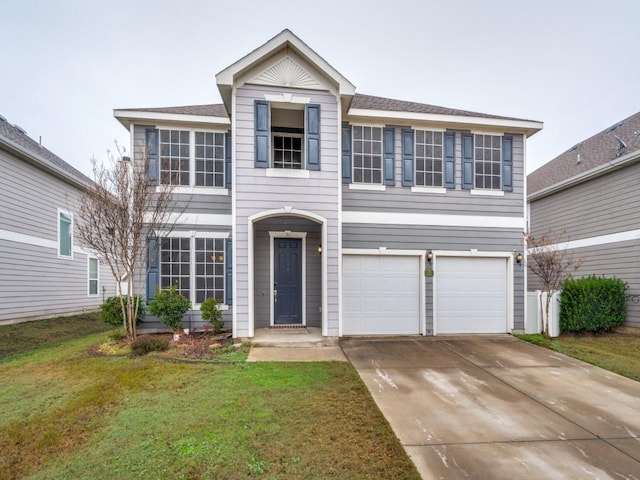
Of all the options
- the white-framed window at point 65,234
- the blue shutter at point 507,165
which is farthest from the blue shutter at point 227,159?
the white-framed window at point 65,234

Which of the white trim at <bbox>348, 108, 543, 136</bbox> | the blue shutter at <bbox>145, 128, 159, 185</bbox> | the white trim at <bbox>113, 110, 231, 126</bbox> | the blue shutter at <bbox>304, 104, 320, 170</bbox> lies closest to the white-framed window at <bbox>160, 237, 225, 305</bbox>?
the blue shutter at <bbox>145, 128, 159, 185</bbox>

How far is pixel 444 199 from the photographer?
855 cm

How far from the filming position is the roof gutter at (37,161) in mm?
8930

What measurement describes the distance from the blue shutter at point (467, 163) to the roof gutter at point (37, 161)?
10119 millimetres

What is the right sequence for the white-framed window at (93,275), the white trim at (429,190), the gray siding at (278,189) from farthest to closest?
the white-framed window at (93,275), the white trim at (429,190), the gray siding at (278,189)

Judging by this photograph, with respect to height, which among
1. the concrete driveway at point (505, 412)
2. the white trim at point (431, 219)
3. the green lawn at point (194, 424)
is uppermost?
the white trim at point (431, 219)

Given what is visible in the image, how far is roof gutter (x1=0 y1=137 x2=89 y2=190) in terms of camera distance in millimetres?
8930

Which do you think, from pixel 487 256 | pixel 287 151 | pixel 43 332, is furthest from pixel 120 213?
pixel 487 256

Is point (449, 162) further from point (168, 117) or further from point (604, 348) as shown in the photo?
point (168, 117)

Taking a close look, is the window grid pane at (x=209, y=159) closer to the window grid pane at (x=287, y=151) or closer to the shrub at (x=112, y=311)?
the window grid pane at (x=287, y=151)

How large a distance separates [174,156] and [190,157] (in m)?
0.39

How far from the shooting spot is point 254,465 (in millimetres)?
2781

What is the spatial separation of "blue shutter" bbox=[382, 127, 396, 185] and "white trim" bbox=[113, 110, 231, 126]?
4.11m

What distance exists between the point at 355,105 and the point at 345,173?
209 centimetres
